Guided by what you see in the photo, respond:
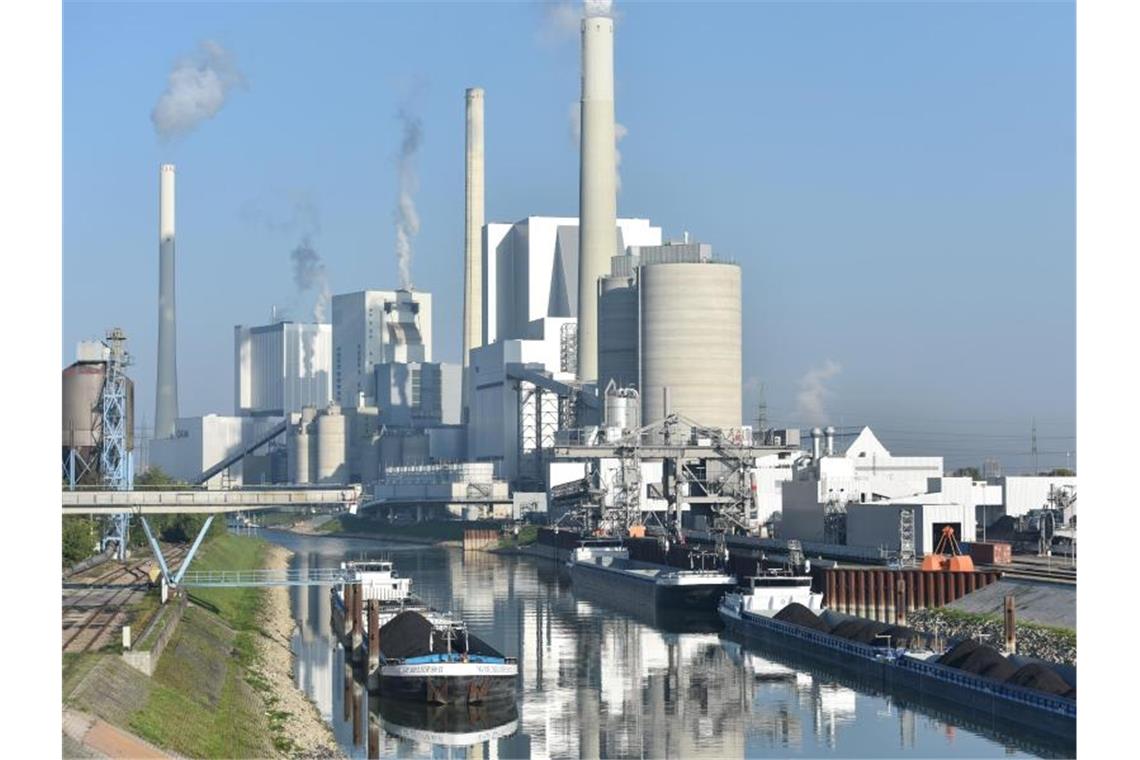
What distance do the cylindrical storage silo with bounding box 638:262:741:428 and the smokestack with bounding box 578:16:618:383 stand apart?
59.1 feet

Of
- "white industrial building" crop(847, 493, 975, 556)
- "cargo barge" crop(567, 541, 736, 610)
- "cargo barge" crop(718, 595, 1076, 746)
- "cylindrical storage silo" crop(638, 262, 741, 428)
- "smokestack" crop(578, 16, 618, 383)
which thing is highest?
"smokestack" crop(578, 16, 618, 383)

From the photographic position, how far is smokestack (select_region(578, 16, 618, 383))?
150 m

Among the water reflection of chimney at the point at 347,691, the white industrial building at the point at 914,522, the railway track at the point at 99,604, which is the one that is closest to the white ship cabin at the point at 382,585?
the railway track at the point at 99,604

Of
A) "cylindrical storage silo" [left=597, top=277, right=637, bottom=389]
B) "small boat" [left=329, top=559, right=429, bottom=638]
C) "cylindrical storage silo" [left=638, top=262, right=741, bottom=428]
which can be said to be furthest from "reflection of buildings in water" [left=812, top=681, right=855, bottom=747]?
"cylindrical storage silo" [left=597, top=277, right=637, bottom=389]

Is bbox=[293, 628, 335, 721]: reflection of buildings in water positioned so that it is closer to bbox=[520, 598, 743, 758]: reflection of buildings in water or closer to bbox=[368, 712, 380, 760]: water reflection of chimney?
bbox=[368, 712, 380, 760]: water reflection of chimney

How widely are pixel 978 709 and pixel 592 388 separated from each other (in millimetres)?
116260

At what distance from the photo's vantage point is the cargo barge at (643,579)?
3095 inches

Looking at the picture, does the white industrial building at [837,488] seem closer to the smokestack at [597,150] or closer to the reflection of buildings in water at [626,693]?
the reflection of buildings in water at [626,693]

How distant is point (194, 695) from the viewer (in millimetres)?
41875

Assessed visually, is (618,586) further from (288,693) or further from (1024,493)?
(288,693)

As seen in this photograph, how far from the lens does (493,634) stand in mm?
68062

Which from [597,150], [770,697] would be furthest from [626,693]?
[597,150]
